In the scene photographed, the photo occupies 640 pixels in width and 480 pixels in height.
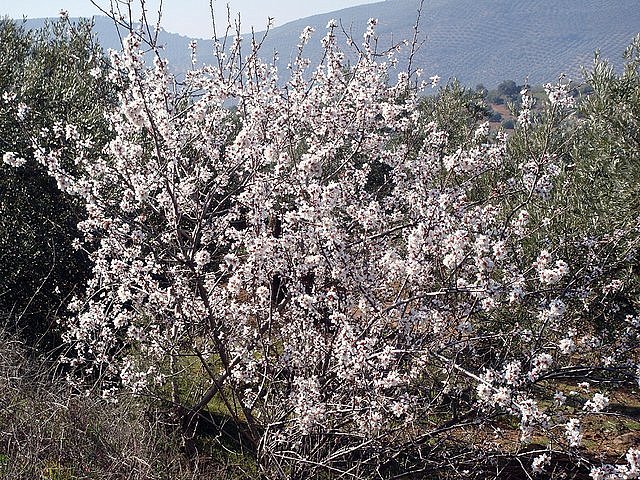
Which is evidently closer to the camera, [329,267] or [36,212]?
[329,267]

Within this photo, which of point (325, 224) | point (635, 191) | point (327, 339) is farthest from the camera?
point (635, 191)

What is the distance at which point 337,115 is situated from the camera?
6.00m

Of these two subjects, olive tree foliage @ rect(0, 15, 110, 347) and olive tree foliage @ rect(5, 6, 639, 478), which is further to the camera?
olive tree foliage @ rect(0, 15, 110, 347)

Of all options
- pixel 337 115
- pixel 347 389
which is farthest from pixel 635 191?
pixel 347 389

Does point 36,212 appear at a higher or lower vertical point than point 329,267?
higher

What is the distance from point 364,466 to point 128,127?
4.44 metres

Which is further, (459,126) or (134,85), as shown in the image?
(459,126)

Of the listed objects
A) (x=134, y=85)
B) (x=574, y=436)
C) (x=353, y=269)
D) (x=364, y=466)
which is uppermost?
(x=134, y=85)

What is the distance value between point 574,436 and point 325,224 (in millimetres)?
2424

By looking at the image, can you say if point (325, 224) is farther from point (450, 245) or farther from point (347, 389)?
point (347, 389)

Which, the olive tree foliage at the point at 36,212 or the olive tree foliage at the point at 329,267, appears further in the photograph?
the olive tree foliage at the point at 36,212

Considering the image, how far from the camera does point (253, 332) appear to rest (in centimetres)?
593

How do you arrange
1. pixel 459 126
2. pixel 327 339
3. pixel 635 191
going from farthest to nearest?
pixel 459 126, pixel 635 191, pixel 327 339

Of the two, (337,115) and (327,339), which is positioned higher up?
(337,115)
